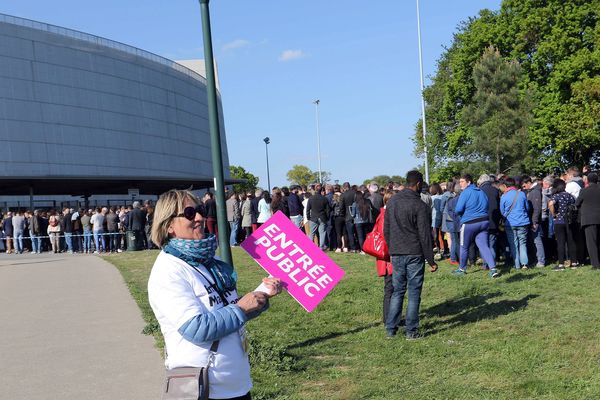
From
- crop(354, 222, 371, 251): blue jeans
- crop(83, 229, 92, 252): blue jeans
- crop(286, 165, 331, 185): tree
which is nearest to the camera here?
crop(354, 222, 371, 251): blue jeans

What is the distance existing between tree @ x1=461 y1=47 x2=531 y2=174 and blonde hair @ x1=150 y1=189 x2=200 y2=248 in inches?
1445

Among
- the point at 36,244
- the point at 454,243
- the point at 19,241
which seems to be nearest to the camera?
the point at 454,243

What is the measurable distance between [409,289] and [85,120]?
189ft

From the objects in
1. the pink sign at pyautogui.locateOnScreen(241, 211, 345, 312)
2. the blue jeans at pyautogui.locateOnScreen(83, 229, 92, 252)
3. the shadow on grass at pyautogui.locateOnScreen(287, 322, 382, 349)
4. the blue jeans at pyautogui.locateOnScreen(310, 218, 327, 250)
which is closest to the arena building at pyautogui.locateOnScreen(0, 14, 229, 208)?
the blue jeans at pyautogui.locateOnScreen(83, 229, 92, 252)

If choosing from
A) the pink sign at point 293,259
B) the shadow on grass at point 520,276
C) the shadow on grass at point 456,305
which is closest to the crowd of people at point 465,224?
the shadow on grass at point 520,276

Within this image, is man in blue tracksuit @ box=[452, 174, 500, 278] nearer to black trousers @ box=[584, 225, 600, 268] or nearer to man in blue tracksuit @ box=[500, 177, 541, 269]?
man in blue tracksuit @ box=[500, 177, 541, 269]

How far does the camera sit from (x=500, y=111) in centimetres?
3856

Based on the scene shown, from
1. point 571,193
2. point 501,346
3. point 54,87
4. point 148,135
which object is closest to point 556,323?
point 501,346

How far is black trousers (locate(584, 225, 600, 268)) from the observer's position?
39.8 feet

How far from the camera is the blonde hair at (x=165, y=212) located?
3.19 m

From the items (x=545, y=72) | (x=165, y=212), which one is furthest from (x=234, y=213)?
(x=545, y=72)

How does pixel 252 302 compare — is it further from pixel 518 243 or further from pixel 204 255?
pixel 518 243

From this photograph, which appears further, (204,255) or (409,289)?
(409,289)

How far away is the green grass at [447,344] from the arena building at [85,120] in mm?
39143
